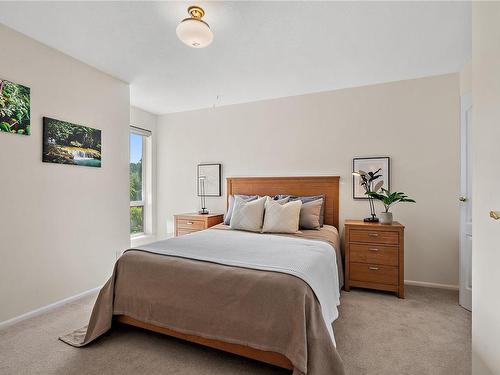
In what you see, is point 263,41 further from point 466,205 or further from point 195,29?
point 466,205

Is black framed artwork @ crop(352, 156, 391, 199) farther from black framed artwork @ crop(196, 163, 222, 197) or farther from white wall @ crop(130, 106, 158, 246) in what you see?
white wall @ crop(130, 106, 158, 246)

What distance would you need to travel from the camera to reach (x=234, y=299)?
1.70 metres

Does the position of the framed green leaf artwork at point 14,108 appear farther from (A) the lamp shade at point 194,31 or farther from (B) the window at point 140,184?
(B) the window at point 140,184

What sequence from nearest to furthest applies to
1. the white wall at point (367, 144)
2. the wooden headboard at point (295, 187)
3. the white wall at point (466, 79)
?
1. the white wall at point (466, 79)
2. the white wall at point (367, 144)
3. the wooden headboard at point (295, 187)

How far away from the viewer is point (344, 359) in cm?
183

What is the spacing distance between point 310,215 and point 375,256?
2.74 feet

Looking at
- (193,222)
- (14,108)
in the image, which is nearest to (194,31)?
(14,108)

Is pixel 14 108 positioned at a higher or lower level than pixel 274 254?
higher

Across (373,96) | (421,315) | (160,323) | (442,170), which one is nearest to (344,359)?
(421,315)

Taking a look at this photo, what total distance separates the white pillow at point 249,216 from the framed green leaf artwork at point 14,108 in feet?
7.29

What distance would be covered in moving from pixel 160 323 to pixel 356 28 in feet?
9.14

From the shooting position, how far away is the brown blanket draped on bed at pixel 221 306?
152cm

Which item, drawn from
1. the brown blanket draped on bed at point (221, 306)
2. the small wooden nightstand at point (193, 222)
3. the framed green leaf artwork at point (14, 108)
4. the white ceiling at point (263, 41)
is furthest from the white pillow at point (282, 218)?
the framed green leaf artwork at point (14, 108)

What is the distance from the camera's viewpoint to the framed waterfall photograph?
2.60m
